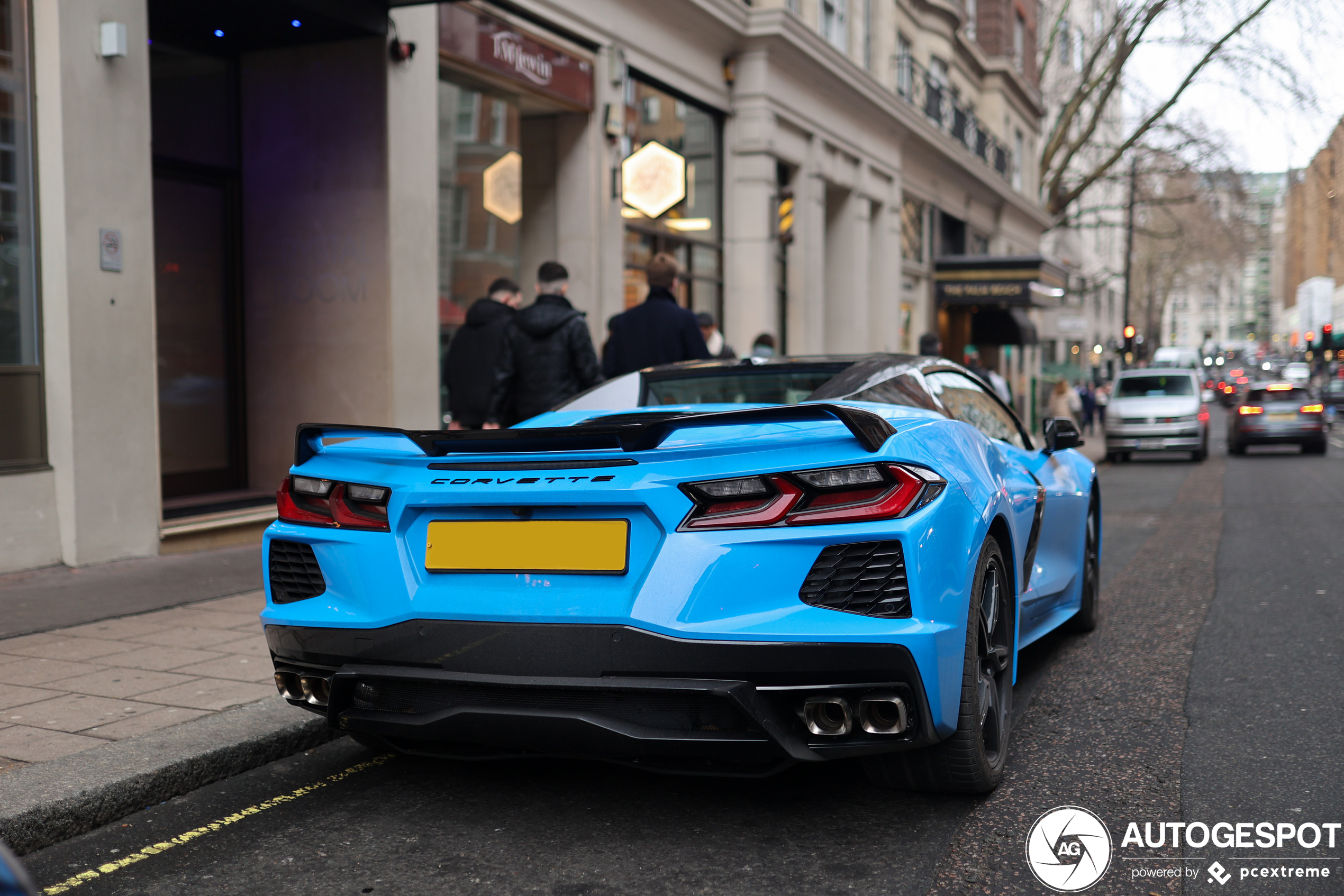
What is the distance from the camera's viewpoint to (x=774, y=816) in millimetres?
3541

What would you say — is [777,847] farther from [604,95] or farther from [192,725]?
[604,95]

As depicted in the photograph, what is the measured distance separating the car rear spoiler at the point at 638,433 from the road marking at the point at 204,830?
1.22 m

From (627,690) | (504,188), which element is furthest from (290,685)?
(504,188)

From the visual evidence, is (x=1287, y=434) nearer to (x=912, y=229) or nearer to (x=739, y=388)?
(x=912, y=229)

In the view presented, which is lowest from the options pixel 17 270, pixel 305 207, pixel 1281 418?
pixel 1281 418

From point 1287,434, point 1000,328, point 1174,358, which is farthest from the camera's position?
point 1174,358

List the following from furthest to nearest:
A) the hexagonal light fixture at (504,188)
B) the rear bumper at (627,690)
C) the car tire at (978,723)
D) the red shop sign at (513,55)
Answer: the hexagonal light fixture at (504,188)
the red shop sign at (513,55)
the car tire at (978,723)
the rear bumper at (627,690)

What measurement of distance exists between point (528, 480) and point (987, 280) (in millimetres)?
26402

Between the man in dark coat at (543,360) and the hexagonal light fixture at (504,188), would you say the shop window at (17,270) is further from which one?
the hexagonal light fixture at (504,188)

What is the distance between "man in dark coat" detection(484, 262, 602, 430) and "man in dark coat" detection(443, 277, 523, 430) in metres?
1.00

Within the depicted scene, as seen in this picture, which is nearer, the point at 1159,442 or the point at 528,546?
the point at 528,546

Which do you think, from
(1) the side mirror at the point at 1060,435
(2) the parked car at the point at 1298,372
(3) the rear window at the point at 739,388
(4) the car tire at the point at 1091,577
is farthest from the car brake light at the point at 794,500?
(2) the parked car at the point at 1298,372

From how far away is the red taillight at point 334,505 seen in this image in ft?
11.1

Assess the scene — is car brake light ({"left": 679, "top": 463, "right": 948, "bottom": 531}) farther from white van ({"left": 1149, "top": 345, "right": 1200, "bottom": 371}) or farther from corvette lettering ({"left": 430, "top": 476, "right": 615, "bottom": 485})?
white van ({"left": 1149, "top": 345, "right": 1200, "bottom": 371})
